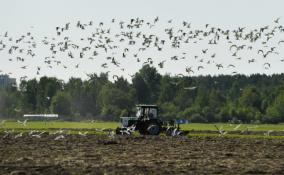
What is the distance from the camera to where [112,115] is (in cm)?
17375

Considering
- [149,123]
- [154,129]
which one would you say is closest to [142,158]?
[154,129]

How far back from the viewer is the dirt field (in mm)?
27859

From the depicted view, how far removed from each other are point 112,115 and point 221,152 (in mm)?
136505

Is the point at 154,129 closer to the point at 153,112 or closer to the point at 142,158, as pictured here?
the point at 153,112

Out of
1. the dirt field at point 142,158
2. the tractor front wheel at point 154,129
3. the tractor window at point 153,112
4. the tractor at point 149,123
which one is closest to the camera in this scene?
the dirt field at point 142,158

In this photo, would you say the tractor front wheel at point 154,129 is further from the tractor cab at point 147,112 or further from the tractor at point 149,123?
the tractor cab at point 147,112

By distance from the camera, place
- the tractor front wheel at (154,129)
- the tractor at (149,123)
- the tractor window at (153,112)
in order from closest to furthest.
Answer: the tractor front wheel at (154,129) → the tractor at (149,123) → the tractor window at (153,112)

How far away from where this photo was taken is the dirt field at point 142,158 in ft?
91.4

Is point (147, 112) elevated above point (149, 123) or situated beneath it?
elevated above

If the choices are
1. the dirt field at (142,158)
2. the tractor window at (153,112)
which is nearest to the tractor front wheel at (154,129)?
the tractor window at (153,112)

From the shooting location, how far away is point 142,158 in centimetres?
3350

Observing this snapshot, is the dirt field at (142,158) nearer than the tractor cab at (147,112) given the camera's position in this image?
Yes

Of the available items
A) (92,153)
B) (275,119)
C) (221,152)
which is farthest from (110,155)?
(275,119)

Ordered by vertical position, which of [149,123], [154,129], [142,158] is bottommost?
[142,158]
